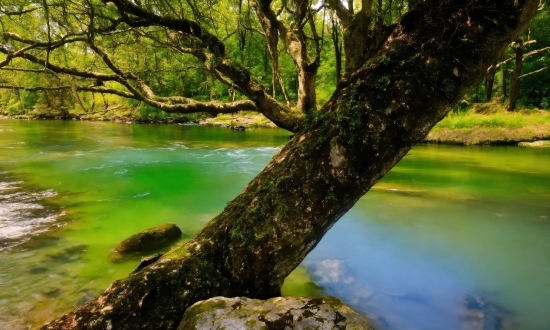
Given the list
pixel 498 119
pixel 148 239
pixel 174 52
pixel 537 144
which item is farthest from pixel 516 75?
pixel 148 239

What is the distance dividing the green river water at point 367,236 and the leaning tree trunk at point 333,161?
2.27 metres

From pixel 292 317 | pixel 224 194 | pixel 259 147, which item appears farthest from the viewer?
pixel 259 147

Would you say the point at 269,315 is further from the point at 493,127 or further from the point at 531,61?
the point at 531,61

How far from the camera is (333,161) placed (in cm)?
244

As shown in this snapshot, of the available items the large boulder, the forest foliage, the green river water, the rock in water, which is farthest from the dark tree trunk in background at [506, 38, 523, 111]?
the large boulder

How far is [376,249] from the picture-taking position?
6320 mm

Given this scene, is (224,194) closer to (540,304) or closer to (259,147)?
(540,304)

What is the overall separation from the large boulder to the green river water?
217 cm

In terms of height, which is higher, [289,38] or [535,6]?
[289,38]

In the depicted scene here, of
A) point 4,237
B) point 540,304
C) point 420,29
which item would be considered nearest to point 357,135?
point 420,29

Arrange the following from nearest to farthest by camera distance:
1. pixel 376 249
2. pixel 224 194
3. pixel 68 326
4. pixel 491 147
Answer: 1. pixel 68 326
2. pixel 376 249
3. pixel 224 194
4. pixel 491 147

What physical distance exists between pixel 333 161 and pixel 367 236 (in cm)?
495

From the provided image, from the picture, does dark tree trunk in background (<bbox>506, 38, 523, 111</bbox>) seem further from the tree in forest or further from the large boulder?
the large boulder

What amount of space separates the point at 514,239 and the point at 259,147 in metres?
14.2
